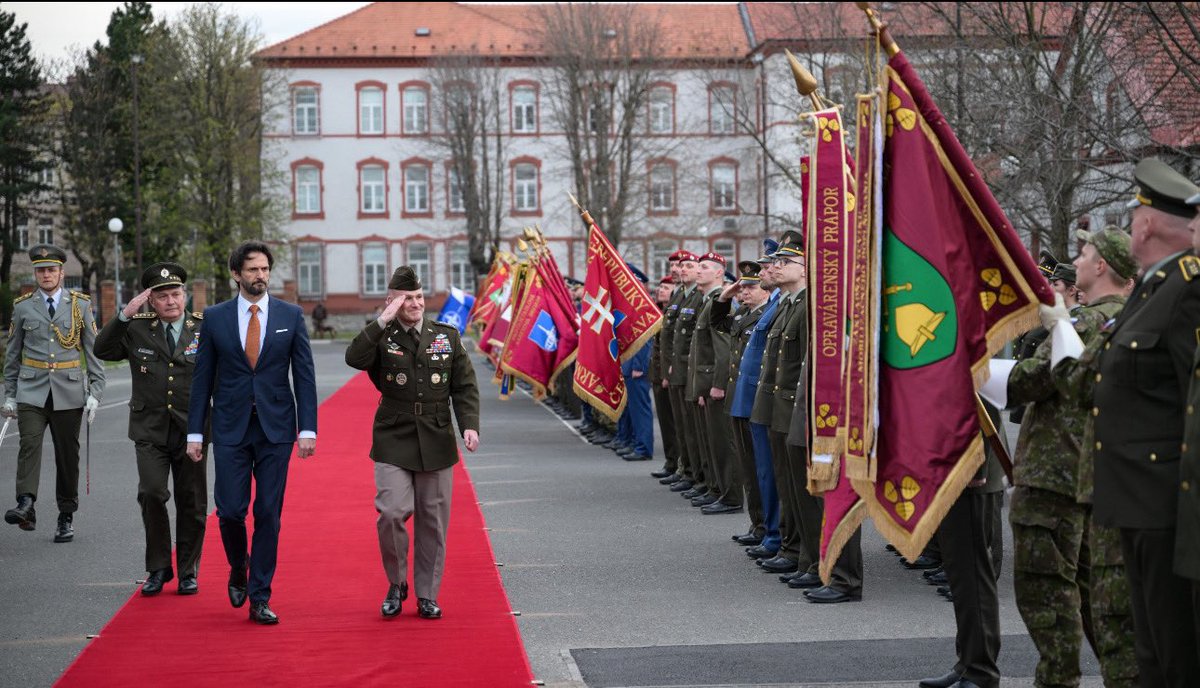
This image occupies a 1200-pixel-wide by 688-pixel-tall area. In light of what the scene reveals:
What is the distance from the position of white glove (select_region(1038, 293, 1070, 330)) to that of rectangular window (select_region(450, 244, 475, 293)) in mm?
67040

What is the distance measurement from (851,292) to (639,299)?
10.0 meters

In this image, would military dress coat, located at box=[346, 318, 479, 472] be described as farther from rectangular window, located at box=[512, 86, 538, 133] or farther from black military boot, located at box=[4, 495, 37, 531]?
rectangular window, located at box=[512, 86, 538, 133]

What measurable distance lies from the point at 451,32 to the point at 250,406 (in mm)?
68069

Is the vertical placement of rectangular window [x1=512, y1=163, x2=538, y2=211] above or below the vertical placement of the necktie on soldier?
above

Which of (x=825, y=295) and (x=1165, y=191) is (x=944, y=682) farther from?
(x=1165, y=191)

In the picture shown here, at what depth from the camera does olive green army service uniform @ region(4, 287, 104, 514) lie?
11859 millimetres

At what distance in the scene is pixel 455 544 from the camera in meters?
11.4

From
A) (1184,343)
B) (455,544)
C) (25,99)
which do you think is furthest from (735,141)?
(1184,343)

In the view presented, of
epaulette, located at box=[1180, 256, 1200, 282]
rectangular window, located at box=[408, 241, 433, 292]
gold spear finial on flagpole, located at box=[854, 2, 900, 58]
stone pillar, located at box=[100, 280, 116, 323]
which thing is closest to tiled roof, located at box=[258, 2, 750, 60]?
rectangular window, located at box=[408, 241, 433, 292]

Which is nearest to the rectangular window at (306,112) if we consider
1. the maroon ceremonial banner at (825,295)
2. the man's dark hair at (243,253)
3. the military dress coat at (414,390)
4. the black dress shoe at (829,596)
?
the man's dark hair at (243,253)

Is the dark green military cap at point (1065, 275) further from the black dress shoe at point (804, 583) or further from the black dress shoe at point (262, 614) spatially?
the black dress shoe at point (262, 614)

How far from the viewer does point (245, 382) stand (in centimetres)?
881

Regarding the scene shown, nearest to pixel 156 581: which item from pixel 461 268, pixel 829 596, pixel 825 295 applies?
pixel 829 596

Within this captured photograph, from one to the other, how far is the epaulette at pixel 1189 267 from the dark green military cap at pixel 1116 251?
4.26ft
